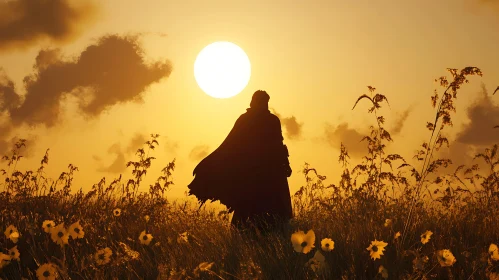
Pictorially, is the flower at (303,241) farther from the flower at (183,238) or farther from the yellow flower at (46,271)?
the flower at (183,238)

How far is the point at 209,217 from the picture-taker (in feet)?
31.8

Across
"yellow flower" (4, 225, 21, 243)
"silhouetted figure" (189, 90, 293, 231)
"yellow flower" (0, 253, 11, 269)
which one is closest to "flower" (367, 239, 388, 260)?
"yellow flower" (0, 253, 11, 269)

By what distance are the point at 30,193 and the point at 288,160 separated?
535 cm

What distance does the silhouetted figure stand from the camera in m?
8.40

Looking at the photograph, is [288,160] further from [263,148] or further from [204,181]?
[204,181]

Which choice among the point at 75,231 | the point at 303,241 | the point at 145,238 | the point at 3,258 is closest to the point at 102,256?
the point at 75,231

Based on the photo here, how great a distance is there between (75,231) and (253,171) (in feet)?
12.6

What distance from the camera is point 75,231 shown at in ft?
16.4

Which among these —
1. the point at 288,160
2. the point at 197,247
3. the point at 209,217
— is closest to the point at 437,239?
the point at 197,247

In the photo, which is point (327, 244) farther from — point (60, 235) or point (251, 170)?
point (251, 170)

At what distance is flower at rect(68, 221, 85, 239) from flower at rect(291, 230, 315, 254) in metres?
2.09

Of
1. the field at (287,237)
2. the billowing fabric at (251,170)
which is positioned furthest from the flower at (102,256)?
the billowing fabric at (251,170)

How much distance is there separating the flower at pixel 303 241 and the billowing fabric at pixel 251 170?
462 cm

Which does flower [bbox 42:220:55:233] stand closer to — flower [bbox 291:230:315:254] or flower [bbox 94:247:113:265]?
flower [bbox 94:247:113:265]
